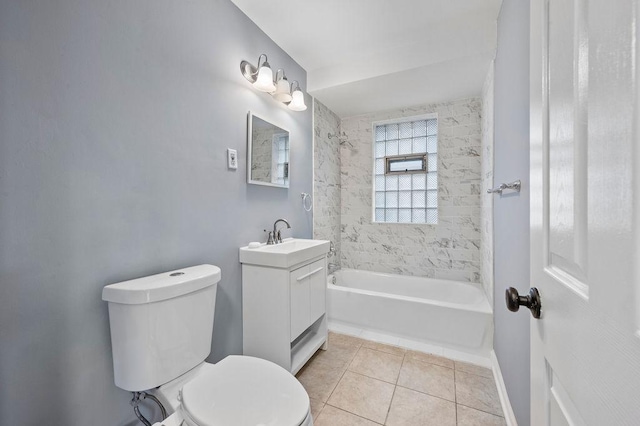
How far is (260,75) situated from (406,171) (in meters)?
2.00

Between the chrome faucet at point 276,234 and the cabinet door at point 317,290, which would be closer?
the cabinet door at point 317,290

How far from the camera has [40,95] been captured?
877 millimetres

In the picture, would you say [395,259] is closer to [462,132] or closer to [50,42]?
[462,132]

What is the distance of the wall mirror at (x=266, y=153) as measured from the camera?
1.77m

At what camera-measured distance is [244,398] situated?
36.2 inches

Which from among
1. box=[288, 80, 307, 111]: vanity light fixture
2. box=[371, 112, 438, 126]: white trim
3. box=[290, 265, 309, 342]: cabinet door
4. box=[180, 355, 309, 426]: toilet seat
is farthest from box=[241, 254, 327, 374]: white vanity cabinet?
box=[371, 112, 438, 126]: white trim

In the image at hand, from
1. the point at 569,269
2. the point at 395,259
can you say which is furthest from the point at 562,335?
the point at 395,259

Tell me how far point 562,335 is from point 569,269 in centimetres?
12

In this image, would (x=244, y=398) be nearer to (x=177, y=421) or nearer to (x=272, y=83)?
(x=177, y=421)

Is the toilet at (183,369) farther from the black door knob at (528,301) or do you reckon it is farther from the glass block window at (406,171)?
the glass block window at (406,171)

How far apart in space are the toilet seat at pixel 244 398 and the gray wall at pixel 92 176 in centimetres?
43

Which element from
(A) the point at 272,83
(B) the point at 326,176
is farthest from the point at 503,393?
(A) the point at 272,83

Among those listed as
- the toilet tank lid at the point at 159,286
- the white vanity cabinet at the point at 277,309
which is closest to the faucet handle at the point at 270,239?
the white vanity cabinet at the point at 277,309

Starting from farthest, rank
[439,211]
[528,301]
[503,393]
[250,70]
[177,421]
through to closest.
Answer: [439,211] < [250,70] < [503,393] < [177,421] < [528,301]
